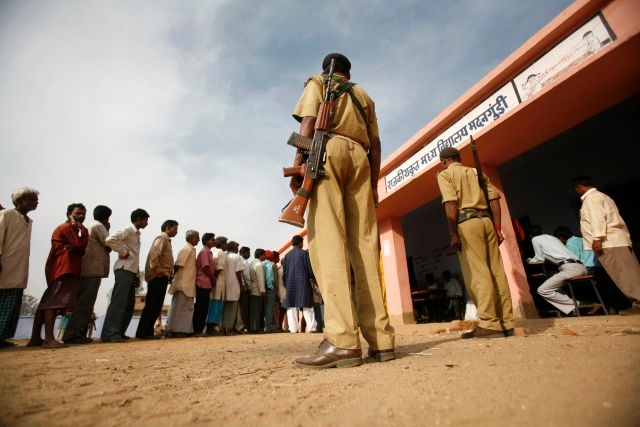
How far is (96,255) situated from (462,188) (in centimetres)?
482

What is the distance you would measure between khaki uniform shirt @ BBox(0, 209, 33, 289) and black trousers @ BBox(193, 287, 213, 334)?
2654mm

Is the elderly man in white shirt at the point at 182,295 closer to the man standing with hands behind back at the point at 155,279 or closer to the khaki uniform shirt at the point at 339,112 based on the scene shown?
the man standing with hands behind back at the point at 155,279

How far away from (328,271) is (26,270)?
13.1 feet

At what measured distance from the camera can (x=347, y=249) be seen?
193cm

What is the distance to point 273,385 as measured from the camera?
1230mm

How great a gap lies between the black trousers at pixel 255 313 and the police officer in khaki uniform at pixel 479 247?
5475 mm

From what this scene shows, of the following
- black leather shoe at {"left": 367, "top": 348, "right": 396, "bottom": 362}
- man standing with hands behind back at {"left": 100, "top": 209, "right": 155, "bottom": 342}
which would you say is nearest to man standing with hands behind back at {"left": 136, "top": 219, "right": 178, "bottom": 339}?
man standing with hands behind back at {"left": 100, "top": 209, "right": 155, "bottom": 342}

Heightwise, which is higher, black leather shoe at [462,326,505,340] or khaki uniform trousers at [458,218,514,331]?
khaki uniform trousers at [458,218,514,331]

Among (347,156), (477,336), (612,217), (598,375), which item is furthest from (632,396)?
(612,217)

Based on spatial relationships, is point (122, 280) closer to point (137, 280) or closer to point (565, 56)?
point (137, 280)

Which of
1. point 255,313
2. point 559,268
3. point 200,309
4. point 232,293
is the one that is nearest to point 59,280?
point 200,309

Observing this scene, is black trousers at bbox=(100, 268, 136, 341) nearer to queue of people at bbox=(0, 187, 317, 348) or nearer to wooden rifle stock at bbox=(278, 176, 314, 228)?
queue of people at bbox=(0, 187, 317, 348)

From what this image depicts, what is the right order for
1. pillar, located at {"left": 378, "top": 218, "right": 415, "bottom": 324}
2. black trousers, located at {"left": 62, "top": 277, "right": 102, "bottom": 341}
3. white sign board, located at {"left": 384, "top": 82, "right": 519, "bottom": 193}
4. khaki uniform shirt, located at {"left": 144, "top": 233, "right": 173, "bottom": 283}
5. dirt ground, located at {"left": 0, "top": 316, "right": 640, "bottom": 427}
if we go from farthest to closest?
pillar, located at {"left": 378, "top": 218, "right": 415, "bottom": 324}, khaki uniform shirt, located at {"left": 144, "top": 233, "right": 173, "bottom": 283}, white sign board, located at {"left": 384, "top": 82, "right": 519, "bottom": 193}, black trousers, located at {"left": 62, "top": 277, "right": 102, "bottom": 341}, dirt ground, located at {"left": 0, "top": 316, "right": 640, "bottom": 427}

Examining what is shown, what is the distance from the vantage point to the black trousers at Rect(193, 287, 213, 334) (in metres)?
5.82
